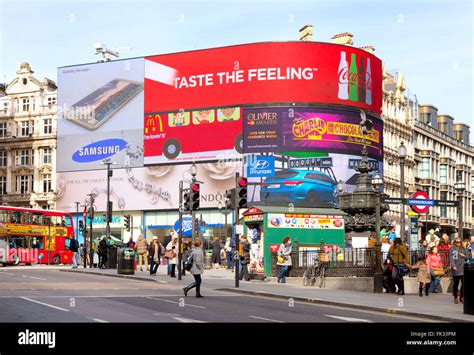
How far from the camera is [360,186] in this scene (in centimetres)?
3262

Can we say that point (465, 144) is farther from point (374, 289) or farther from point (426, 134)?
point (374, 289)

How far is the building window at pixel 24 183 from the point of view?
85.8 m

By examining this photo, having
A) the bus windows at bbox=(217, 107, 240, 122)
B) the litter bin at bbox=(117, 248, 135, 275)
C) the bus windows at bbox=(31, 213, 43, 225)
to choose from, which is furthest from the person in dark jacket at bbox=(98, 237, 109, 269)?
the bus windows at bbox=(217, 107, 240, 122)

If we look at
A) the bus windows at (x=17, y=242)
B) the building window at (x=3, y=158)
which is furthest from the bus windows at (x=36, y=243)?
the building window at (x=3, y=158)

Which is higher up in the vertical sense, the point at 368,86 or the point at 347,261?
the point at 368,86

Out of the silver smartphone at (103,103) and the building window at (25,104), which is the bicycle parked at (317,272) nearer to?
the silver smartphone at (103,103)

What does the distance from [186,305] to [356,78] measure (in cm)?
5725

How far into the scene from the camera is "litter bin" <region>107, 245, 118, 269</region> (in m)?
41.9

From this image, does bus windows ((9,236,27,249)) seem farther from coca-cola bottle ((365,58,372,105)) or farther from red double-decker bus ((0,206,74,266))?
coca-cola bottle ((365,58,372,105))

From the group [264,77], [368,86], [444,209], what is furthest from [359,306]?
[444,209]

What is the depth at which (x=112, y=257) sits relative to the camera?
138ft

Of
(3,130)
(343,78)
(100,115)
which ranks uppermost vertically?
(343,78)

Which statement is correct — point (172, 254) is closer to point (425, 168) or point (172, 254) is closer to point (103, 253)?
point (103, 253)
